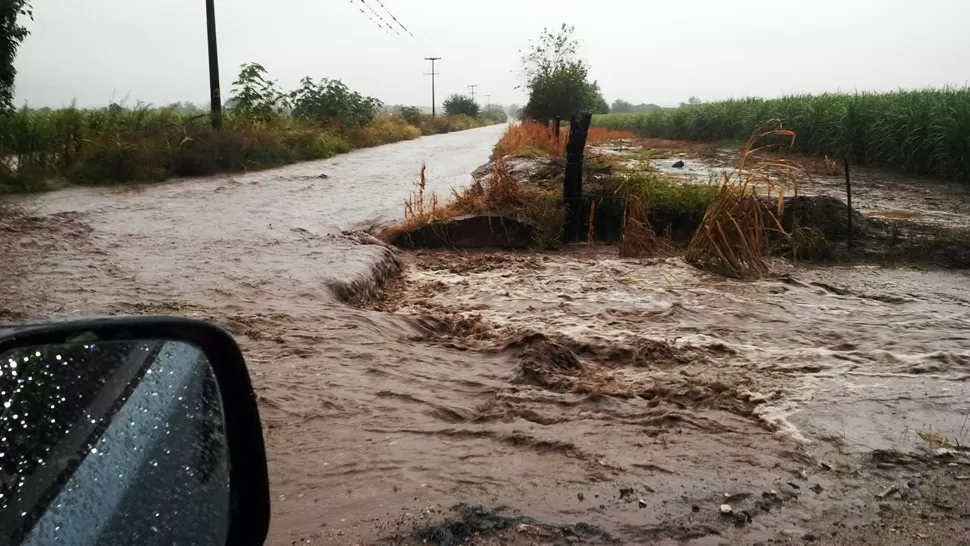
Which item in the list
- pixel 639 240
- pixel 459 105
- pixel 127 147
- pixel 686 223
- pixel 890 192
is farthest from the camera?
pixel 459 105

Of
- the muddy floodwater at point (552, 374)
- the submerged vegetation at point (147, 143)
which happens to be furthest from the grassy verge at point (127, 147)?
the muddy floodwater at point (552, 374)

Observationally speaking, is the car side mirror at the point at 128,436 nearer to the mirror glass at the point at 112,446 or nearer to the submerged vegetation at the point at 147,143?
the mirror glass at the point at 112,446

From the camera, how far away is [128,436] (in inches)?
47.3

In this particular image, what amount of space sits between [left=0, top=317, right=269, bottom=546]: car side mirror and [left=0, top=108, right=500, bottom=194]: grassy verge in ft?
47.6

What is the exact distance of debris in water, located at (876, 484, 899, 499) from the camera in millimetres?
3438

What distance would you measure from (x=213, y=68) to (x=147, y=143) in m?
5.17

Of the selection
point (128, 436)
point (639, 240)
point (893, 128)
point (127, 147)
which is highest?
point (893, 128)

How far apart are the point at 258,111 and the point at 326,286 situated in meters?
20.8

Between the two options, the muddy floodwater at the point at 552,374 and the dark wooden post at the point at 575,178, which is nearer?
the muddy floodwater at the point at 552,374

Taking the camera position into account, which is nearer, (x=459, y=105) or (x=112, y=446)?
(x=112, y=446)

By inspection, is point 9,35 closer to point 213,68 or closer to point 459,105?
point 213,68

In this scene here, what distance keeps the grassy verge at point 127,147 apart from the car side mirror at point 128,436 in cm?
1450

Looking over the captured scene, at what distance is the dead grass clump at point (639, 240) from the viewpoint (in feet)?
33.2

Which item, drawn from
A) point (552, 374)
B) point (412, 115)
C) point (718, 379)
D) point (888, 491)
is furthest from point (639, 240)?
point (412, 115)
